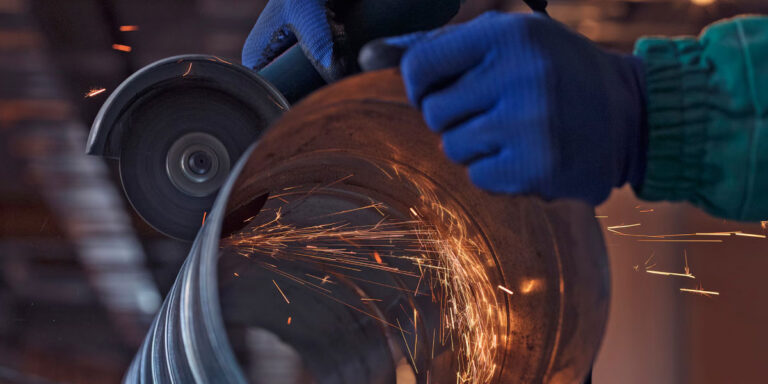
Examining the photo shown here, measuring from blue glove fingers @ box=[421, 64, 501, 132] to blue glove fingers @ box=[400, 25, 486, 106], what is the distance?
0.05 feet

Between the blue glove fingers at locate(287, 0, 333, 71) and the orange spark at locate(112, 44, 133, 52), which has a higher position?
the orange spark at locate(112, 44, 133, 52)

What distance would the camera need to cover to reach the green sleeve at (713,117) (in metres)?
0.64

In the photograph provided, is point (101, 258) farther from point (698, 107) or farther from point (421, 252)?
point (698, 107)

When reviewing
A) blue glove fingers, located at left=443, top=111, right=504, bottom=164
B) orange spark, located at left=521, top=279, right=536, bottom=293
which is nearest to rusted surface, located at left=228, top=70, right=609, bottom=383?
orange spark, located at left=521, top=279, right=536, bottom=293

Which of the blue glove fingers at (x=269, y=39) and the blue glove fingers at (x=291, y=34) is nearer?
the blue glove fingers at (x=291, y=34)

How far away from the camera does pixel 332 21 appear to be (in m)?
0.94

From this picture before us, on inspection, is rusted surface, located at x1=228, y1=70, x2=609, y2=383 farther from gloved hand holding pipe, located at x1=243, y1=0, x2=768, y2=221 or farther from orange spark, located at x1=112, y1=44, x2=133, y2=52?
orange spark, located at x1=112, y1=44, x2=133, y2=52

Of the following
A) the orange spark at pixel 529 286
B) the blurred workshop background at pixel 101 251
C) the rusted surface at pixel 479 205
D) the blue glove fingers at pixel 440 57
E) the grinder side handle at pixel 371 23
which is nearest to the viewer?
the blue glove fingers at pixel 440 57

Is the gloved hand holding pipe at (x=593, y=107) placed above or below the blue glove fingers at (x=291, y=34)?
below

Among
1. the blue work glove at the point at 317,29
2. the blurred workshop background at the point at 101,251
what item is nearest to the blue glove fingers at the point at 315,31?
the blue work glove at the point at 317,29

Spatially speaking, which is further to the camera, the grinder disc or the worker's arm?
the grinder disc

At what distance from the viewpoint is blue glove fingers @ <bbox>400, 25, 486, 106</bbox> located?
568mm

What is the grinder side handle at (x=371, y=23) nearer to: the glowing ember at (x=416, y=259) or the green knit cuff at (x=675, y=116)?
the glowing ember at (x=416, y=259)

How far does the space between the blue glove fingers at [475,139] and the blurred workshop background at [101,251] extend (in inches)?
58.3
